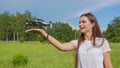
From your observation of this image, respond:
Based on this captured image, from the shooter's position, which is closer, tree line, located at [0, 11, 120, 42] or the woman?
the woman

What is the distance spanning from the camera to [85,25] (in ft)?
11.6

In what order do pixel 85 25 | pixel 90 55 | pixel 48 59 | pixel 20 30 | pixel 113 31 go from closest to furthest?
pixel 90 55, pixel 85 25, pixel 48 59, pixel 20 30, pixel 113 31

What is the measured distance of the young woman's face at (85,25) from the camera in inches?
138

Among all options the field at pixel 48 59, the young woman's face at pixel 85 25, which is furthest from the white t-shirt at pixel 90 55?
the field at pixel 48 59

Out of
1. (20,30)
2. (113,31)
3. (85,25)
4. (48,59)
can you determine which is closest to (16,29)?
(20,30)

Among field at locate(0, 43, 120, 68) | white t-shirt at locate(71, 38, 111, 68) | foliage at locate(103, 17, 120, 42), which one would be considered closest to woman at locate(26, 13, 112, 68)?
white t-shirt at locate(71, 38, 111, 68)

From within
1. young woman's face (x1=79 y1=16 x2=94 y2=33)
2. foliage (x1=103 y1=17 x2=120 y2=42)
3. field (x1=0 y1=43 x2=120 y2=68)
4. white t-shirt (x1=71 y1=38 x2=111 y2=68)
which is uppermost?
foliage (x1=103 y1=17 x2=120 y2=42)

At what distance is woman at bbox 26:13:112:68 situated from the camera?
3365 mm

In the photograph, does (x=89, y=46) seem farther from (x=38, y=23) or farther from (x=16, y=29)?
(x=16, y=29)

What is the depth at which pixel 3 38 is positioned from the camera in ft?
273

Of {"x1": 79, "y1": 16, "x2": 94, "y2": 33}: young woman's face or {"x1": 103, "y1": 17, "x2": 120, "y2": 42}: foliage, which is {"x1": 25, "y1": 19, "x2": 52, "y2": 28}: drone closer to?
{"x1": 79, "y1": 16, "x2": 94, "y2": 33}: young woman's face

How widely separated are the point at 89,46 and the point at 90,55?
0.39 feet

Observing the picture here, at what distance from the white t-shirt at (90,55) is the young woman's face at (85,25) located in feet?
0.46

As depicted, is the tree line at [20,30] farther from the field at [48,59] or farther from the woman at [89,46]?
the woman at [89,46]
